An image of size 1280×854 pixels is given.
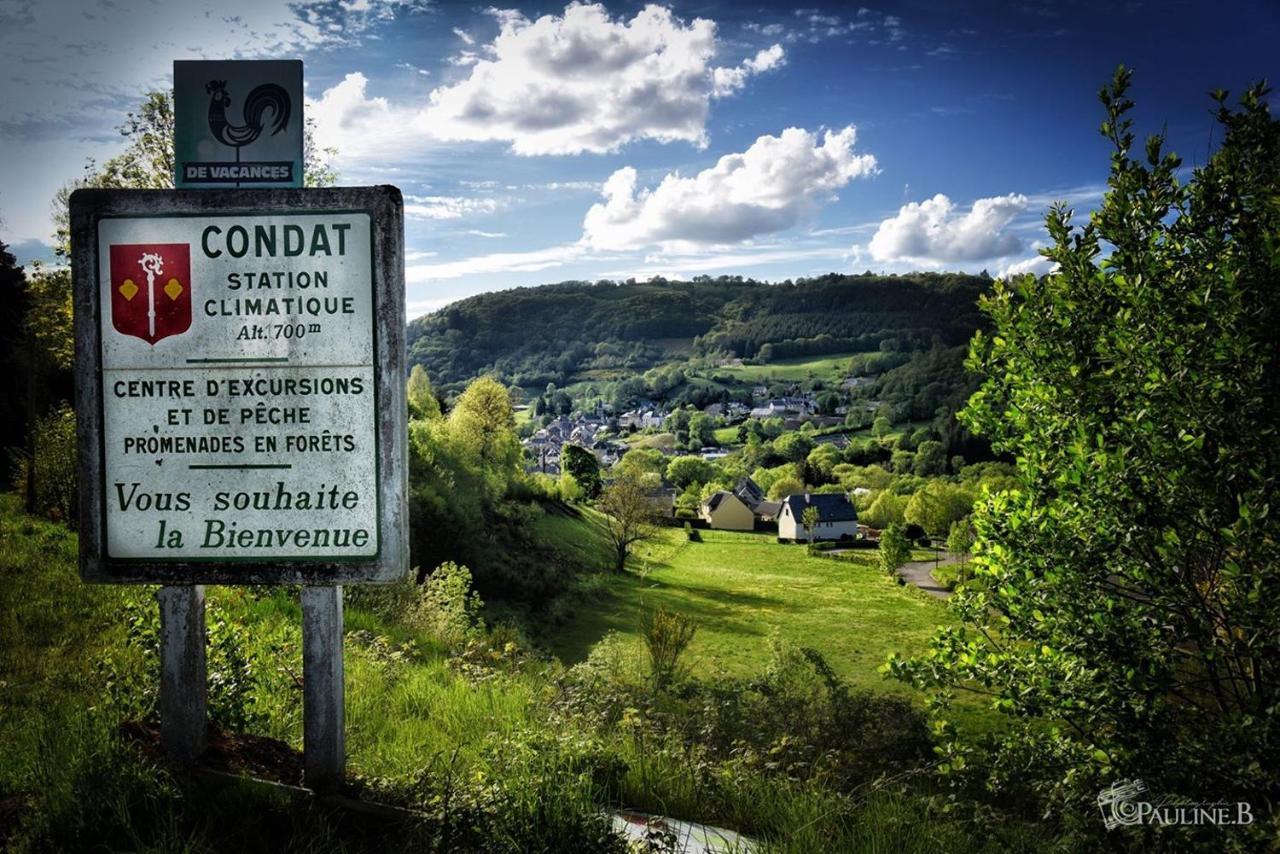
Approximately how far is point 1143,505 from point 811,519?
7349 cm

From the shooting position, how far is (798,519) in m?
79.1

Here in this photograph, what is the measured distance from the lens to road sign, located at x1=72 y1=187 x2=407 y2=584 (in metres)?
3.57

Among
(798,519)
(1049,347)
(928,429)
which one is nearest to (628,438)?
(928,429)

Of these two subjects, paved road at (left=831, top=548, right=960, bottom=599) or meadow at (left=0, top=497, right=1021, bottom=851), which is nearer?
meadow at (left=0, top=497, right=1021, bottom=851)

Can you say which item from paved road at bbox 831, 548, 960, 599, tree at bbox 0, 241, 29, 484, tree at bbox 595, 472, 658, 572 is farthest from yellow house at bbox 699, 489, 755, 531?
tree at bbox 0, 241, 29, 484

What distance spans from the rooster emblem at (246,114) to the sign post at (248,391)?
0.33 metres

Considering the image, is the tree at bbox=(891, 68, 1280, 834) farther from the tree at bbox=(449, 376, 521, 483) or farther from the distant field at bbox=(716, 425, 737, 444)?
the distant field at bbox=(716, 425, 737, 444)

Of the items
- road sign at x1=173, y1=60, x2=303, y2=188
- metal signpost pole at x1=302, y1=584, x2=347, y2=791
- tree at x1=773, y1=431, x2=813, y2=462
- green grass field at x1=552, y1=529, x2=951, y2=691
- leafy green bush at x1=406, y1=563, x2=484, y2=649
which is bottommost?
green grass field at x1=552, y1=529, x2=951, y2=691

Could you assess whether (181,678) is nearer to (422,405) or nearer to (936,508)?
(422,405)

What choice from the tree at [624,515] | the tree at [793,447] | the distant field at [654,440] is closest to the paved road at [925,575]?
the tree at [624,515]

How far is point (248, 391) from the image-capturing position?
3.61 meters

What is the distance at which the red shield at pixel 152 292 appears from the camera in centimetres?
360

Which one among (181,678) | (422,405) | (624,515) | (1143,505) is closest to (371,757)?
(181,678)

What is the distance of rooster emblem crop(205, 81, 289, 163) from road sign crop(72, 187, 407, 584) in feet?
1.10
